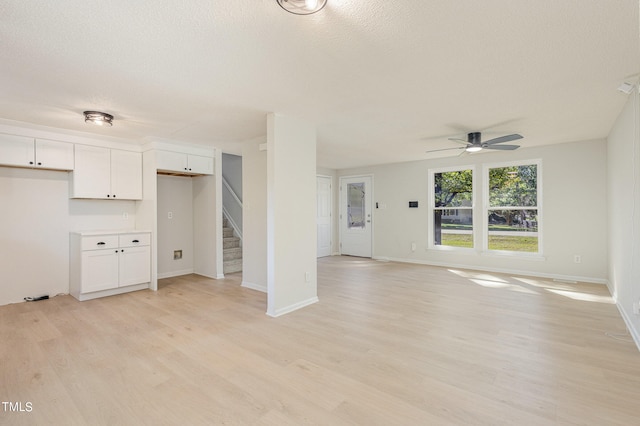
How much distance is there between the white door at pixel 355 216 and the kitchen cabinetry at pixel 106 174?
493 centimetres

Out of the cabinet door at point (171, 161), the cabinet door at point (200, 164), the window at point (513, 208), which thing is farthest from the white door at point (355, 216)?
the cabinet door at point (171, 161)

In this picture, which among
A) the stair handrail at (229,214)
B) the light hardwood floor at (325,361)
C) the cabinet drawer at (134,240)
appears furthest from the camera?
the stair handrail at (229,214)

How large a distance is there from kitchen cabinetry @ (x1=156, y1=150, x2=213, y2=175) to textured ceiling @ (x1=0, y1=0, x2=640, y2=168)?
Result: 83cm

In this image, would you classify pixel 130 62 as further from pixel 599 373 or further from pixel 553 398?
pixel 599 373

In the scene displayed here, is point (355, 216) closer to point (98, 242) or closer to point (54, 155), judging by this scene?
point (98, 242)

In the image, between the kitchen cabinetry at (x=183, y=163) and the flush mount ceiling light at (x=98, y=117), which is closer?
the flush mount ceiling light at (x=98, y=117)

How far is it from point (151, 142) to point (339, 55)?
372cm

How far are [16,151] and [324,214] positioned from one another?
5853 millimetres

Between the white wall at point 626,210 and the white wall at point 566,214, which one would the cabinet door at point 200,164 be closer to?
the white wall at point 566,214

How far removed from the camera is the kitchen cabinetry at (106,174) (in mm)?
4328

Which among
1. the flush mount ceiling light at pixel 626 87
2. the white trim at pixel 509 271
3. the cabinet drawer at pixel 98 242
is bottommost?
the white trim at pixel 509 271

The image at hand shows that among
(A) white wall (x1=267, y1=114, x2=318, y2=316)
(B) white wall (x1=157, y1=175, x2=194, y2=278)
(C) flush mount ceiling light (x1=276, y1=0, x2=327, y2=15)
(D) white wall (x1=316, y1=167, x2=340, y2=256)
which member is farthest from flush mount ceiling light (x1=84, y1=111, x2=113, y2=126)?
(D) white wall (x1=316, y1=167, x2=340, y2=256)

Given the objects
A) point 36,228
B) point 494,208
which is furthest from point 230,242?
point 494,208

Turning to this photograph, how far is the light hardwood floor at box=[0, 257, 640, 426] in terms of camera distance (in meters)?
1.84
